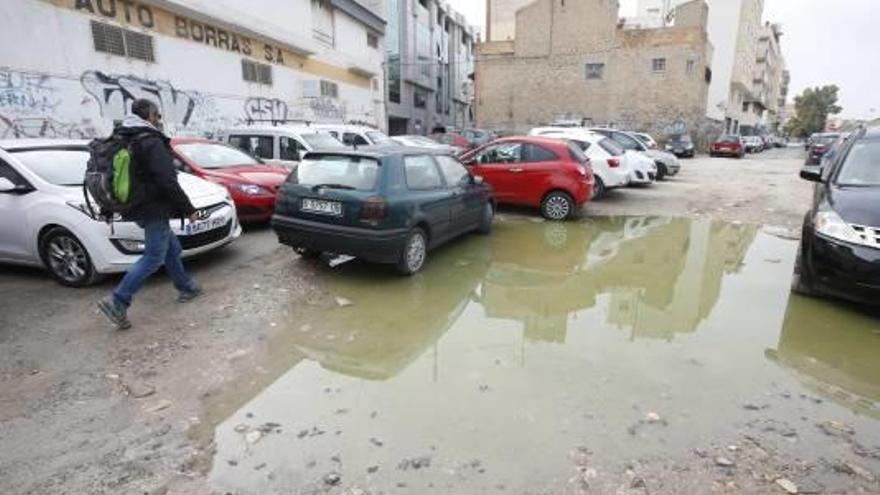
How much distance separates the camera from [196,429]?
3.11m

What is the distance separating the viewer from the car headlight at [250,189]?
25.9ft

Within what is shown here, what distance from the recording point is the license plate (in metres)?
5.56

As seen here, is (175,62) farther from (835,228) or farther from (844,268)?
(844,268)

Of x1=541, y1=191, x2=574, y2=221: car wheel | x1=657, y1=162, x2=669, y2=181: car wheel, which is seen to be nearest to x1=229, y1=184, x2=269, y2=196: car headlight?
x1=541, y1=191, x2=574, y2=221: car wheel

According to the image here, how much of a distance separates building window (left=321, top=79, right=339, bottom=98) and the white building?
52 mm

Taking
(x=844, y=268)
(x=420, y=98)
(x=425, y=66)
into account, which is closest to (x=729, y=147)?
(x=420, y=98)

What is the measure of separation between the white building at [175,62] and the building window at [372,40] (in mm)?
2086

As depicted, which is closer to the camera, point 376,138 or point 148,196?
point 148,196

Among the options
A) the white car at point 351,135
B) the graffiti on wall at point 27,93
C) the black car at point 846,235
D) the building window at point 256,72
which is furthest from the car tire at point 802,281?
the building window at point 256,72

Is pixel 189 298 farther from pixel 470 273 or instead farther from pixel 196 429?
pixel 470 273

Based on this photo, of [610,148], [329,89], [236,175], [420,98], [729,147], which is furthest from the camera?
[420,98]

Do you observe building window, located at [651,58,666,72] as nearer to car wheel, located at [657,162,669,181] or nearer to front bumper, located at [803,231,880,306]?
car wheel, located at [657,162,669,181]

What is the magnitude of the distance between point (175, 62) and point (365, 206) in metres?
12.3

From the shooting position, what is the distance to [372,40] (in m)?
26.8
